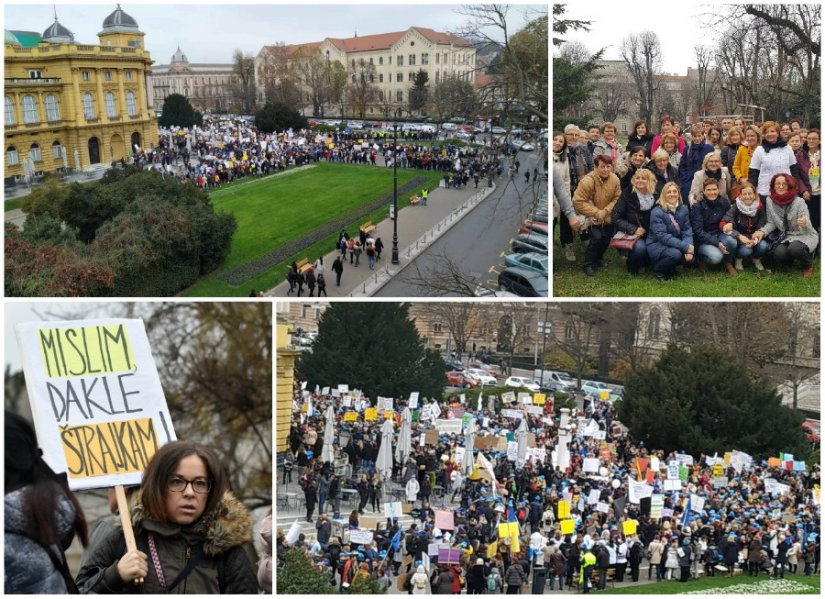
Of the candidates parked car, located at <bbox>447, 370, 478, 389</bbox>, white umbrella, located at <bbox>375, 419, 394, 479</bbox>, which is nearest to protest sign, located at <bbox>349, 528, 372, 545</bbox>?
white umbrella, located at <bbox>375, 419, 394, 479</bbox>

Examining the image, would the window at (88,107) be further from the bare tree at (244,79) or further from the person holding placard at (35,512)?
the person holding placard at (35,512)

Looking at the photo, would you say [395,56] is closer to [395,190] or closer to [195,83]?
[195,83]

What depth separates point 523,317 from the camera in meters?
9.80

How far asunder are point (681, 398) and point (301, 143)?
6.18 metres

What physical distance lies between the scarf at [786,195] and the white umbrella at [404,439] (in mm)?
4753

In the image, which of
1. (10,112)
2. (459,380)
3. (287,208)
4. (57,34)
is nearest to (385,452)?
(459,380)

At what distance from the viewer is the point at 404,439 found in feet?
32.4

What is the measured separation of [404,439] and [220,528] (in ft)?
20.2

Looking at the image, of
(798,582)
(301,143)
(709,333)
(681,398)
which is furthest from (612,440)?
(301,143)

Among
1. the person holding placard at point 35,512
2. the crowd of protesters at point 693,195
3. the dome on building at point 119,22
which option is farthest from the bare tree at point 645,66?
the person holding placard at point 35,512

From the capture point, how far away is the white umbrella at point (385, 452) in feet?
31.5

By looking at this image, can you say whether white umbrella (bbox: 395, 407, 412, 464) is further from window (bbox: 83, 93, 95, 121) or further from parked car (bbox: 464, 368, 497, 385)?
window (bbox: 83, 93, 95, 121)

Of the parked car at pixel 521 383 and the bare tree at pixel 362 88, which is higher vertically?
the bare tree at pixel 362 88

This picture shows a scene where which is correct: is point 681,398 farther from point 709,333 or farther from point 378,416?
point 378,416
